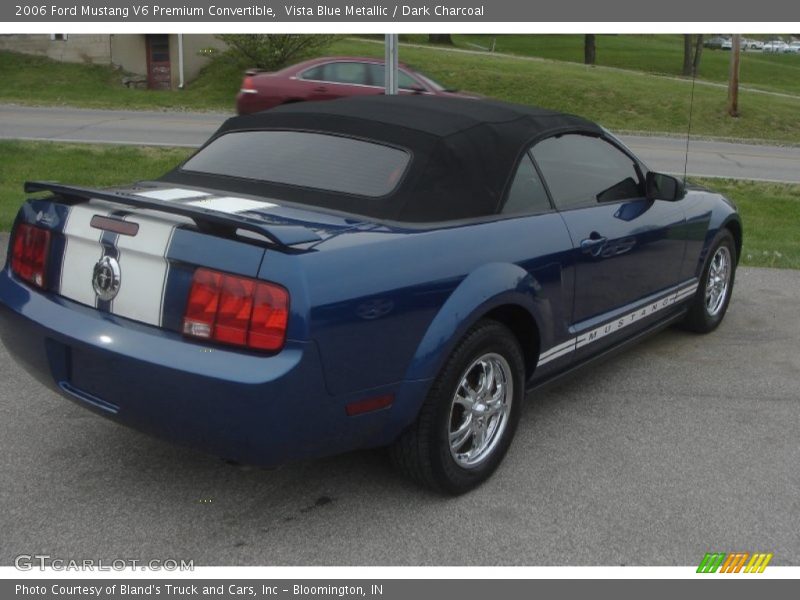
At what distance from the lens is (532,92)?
2814cm

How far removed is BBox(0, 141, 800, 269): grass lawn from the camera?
10516 mm

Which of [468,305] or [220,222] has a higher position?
[220,222]

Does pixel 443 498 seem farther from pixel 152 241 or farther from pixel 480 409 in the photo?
pixel 152 241

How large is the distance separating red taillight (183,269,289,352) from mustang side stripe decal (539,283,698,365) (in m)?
1.55

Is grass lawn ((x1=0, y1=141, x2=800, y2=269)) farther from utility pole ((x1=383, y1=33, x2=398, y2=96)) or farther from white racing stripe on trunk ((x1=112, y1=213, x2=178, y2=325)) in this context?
white racing stripe on trunk ((x1=112, y1=213, x2=178, y2=325))

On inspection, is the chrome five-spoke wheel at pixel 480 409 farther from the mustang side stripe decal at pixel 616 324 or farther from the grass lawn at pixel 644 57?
the grass lawn at pixel 644 57

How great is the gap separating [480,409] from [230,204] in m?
1.34

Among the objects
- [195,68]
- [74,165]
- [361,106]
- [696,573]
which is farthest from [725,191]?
[195,68]

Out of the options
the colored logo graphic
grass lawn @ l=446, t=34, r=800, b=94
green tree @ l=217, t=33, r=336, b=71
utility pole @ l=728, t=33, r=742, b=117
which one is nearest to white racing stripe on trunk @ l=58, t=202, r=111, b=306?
the colored logo graphic

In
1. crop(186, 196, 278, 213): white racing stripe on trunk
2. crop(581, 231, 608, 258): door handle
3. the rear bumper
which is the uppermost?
crop(186, 196, 278, 213): white racing stripe on trunk

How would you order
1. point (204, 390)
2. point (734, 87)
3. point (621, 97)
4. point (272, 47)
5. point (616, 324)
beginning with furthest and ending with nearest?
1. point (272, 47)
2. point (621, 97)
3. point (734, 87)
4. point (616, 324)
5. point (204, 390)

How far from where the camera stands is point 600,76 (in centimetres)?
3181

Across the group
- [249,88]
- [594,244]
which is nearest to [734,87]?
[249,88]
